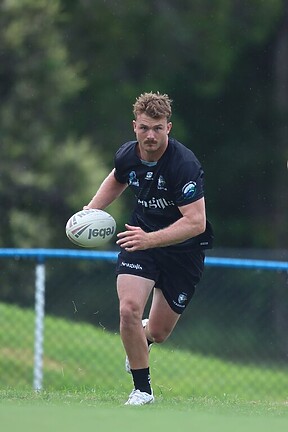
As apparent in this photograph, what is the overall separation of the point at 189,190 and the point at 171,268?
2.19 ft

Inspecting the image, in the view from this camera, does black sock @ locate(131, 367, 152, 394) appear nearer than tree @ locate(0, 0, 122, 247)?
Yes

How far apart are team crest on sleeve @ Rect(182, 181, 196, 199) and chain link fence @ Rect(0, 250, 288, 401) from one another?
2.99 metres

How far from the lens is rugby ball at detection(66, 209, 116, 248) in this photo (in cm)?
761

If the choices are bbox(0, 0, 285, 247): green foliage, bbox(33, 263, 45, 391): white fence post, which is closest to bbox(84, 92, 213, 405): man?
bbox(33, 263, 45, 391): white fence post

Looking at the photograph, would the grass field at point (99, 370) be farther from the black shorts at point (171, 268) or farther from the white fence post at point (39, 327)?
the black shorts at point (171, 268)

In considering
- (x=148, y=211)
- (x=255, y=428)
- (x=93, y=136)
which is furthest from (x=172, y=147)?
(x=93, y=136)

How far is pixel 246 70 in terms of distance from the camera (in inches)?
1078

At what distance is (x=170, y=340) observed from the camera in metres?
13.0

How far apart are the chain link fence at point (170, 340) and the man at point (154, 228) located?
233 cm

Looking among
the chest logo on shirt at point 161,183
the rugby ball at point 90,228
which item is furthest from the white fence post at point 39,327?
the chest logo on shirt at point 161,183

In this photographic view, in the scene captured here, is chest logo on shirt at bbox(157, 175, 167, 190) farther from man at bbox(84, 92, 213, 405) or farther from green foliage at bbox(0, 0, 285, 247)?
green foliage at bbox(0, 0, 285, 247)

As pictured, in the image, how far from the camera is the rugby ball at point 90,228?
7.61 metres

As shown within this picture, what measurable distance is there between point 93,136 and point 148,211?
1853cm

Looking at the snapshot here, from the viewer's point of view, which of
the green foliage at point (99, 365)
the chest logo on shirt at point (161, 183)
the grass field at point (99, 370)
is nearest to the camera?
the chest logo on shirt at point (161, 183)
